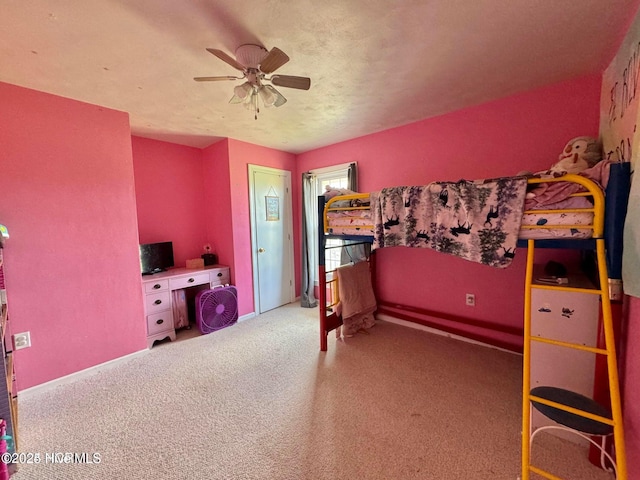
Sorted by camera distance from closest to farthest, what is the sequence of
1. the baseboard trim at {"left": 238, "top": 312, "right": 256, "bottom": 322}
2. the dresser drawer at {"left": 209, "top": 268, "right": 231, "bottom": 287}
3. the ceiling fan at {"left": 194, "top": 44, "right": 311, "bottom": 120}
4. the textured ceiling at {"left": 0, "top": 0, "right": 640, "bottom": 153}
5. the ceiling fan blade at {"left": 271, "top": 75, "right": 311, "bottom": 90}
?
the textured ceiling at {"left": 0, "top": 0, "right": 640, "bottom": 153}, the ceiling fan at {"left": 194, "top": 44, "right": 311, "bottom": 120}, the ceiling fan blade at {"left": 271, "top": 75, "right": 311, "bottom": 90}, the dresser drawer at {"left": 209, "top": 268, "right": 231, "bottom": 287}, the baseboard trim at {"left": 238, "top": 312, "right": 256, "bottom": 322}

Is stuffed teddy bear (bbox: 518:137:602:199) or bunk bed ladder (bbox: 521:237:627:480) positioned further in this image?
stuffed teddy bear (bbox: 518:137:602:199)

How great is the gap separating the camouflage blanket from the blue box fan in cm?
214

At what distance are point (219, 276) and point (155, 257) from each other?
31.8 inches

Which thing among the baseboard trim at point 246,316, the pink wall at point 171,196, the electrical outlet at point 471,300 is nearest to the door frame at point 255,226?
the baseboard trim at point 246,316

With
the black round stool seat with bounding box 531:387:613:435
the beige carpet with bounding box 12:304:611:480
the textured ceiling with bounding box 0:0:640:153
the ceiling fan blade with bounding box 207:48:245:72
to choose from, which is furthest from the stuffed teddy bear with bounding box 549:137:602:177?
the ceiling fan blade with bounding box 207:48:245:72

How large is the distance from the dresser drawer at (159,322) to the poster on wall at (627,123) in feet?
12.4

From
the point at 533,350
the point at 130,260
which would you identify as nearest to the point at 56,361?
the point at 130,260

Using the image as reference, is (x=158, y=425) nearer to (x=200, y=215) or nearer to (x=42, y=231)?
(x=42, y=231)

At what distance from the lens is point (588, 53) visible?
1.76m

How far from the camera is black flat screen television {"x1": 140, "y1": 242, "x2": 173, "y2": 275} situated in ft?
10.1

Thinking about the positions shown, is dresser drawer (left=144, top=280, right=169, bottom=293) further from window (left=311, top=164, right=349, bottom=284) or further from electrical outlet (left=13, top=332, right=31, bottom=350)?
window (left=311, top=164, right=349, bottom=284)

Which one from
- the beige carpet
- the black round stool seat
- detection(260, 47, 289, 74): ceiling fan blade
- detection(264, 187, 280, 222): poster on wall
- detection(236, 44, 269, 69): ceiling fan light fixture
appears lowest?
the beige carpet

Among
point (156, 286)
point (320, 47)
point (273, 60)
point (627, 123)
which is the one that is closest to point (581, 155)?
point (627, 123)

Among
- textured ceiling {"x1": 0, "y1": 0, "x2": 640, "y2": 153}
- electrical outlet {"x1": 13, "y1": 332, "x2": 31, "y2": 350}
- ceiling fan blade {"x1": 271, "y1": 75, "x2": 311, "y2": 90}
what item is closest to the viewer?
textured ceiling {"x1": 0, "y1": 0, "x2": 640, "y2": 153}
